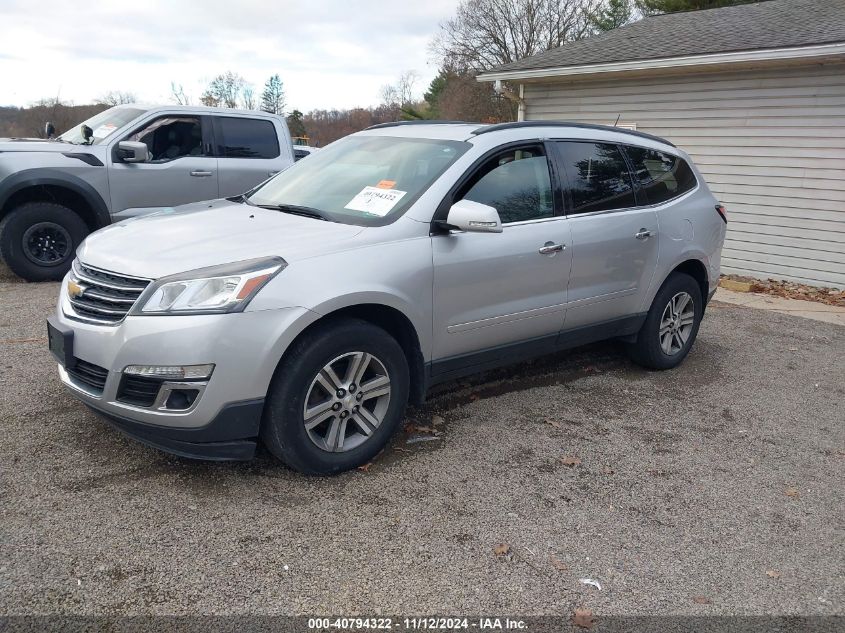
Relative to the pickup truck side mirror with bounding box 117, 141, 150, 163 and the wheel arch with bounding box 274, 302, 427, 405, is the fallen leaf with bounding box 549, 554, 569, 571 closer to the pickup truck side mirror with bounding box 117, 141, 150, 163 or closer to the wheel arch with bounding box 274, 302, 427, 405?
Answer: the wheel arch with bounding box 274, 302, 427, 405

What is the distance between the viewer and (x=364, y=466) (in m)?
3.68

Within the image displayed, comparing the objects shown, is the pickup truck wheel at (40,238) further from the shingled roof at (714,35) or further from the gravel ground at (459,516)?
the shingled roof at (714,35)

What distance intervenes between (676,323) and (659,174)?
3.87 feet

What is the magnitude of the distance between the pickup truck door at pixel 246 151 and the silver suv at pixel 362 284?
381cm

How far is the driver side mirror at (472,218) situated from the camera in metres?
3.68

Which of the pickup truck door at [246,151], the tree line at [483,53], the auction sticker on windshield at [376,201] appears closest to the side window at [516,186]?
the auction sticker on windshield at [376,201]

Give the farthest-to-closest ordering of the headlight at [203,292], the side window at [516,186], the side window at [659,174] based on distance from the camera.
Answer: the side window at [659,174]
the side window at [516,186]
the headlight at [203,292]

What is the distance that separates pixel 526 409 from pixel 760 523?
161cm

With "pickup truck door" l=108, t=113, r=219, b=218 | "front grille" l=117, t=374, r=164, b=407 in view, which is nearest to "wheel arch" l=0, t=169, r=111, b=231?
"pickup truck door" l=108, t=113, r=219, b=218

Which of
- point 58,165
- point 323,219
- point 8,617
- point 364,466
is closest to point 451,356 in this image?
point 364,466

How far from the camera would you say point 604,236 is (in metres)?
4.72

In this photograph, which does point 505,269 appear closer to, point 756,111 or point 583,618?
point 583,618

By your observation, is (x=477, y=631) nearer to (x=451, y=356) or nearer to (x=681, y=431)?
(x=451, y=356)

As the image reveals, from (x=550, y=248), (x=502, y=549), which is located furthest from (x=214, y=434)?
(x=550, y=248)
